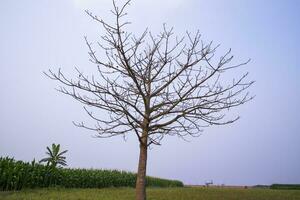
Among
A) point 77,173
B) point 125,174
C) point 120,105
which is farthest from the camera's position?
point 125,174

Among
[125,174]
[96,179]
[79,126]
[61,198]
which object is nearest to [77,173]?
[96,179]

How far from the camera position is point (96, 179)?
26.3 meters

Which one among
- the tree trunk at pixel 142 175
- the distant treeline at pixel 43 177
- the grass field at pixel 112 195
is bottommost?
the tree trunk at pixel 142 175

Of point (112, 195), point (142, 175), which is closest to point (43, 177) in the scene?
point (112, 195)

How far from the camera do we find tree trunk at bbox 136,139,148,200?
6801mm

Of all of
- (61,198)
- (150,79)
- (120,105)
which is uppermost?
(150,79)

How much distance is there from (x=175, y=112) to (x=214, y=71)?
113 centimetres

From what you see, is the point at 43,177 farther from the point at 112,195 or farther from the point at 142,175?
the point at 142,175

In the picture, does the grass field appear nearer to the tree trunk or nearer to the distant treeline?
the distant treeline

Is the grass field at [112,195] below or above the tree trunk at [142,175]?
above

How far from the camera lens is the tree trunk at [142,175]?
22.3ft

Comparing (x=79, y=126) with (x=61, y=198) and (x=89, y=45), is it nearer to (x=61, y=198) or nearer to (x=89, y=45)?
(x=89, y=45)

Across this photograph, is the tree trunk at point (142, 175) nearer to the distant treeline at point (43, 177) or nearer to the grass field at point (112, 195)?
the grass field at point (112, 195)

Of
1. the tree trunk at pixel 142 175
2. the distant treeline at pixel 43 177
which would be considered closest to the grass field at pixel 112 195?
the distant treeline at pixel 43 177
